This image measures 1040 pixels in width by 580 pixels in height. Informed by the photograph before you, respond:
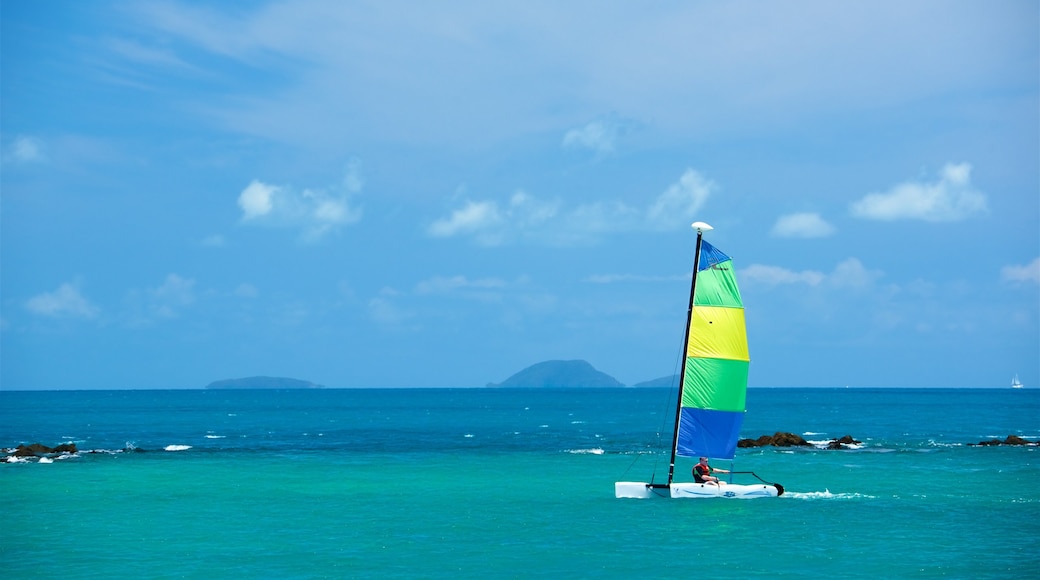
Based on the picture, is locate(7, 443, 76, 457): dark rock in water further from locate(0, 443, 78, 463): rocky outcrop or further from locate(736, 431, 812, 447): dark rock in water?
locate(736, 431, 812, 447): dark rock in water

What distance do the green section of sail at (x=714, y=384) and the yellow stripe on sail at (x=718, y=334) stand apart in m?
0.33

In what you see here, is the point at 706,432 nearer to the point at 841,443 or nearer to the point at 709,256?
the point at 709,256

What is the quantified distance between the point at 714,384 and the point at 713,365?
90 centimetres

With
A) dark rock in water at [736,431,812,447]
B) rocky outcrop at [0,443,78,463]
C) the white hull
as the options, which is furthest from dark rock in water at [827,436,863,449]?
rocky outcrop at [0,443,78,463]

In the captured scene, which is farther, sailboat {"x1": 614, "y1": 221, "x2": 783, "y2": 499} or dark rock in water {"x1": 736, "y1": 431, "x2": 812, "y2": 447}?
dark rock in water {"x1": 736, "y1": 431, "x2": 812, "y2": 447}

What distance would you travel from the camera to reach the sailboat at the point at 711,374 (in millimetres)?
46125

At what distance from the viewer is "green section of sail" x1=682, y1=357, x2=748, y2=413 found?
153ft

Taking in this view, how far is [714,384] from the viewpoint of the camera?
46750 mm

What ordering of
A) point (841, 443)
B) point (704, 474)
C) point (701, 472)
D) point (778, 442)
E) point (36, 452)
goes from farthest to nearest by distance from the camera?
point (841, 443) < point (778, 442) < point (36, 452) < point (701, 472) < point (704, 474)

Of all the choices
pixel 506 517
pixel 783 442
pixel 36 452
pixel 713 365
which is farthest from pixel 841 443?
pixel 36 452

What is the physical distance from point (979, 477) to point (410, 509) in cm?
3469

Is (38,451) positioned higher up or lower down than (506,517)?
higher up

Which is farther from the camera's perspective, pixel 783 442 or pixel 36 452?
pixel 783 442

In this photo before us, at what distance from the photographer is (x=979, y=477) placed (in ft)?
193
